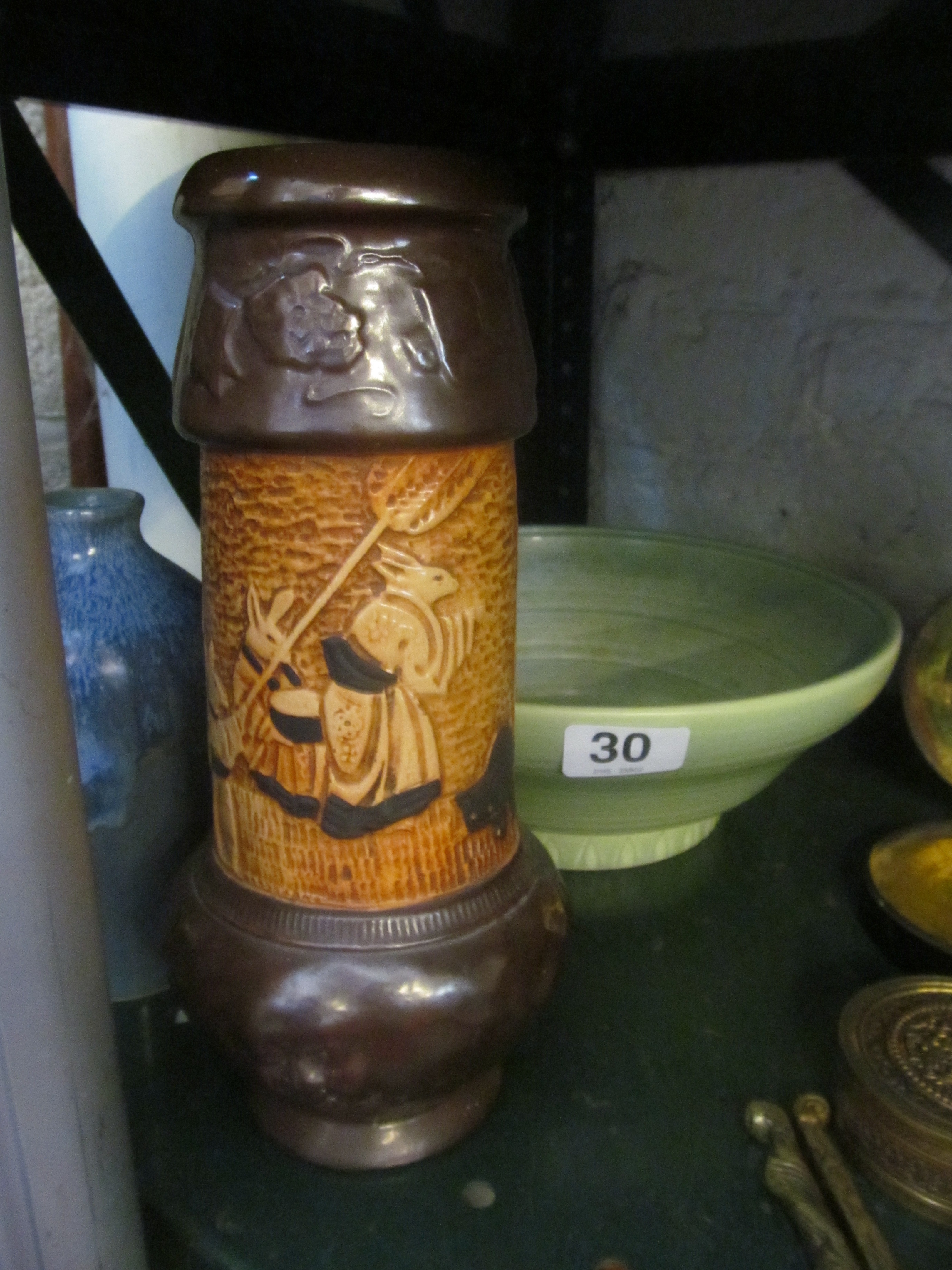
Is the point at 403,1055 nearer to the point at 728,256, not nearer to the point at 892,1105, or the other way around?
the point at 892,1105

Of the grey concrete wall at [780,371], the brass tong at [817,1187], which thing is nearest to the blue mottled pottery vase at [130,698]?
the brass tong at [817,1187]

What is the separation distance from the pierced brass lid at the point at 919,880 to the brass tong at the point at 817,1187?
0.42 ft

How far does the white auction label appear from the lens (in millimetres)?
519

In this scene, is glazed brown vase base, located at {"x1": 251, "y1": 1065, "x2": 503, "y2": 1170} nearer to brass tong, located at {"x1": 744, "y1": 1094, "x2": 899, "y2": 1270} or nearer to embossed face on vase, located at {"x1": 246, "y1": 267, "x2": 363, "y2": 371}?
brass tong, located at {"x1": 744, "y1": 1094, "x2": 899, "y2": 1270}

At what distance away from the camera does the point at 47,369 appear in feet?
3.86

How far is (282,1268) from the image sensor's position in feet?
1.32

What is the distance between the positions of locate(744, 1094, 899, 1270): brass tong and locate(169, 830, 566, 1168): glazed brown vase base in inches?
4.4

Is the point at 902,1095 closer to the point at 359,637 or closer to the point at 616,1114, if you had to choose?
the point at 616,1114

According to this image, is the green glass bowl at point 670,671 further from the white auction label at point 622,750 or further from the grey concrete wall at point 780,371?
the grey concrete wall at point 780,371

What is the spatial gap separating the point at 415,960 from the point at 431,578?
0.15 meters

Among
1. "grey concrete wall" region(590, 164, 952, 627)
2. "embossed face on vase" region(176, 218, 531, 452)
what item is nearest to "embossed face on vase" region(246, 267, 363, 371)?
"embossed face on vase" region(176, 218, 531, 452)

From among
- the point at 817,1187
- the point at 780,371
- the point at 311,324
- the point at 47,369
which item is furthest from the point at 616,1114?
the point at 47,369

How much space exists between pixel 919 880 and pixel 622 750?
0.74 ft

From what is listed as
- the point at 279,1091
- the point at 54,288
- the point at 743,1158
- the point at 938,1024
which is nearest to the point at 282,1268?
the point at 279,1091
